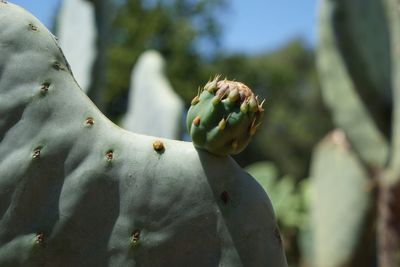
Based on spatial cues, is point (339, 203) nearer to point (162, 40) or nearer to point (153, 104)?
point (153, 104)

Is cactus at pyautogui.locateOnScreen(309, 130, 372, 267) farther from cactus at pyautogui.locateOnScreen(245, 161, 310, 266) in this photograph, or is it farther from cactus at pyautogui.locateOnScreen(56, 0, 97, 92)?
cactus at pyautogui.locateOnScreen(56, 0, 97, 92)

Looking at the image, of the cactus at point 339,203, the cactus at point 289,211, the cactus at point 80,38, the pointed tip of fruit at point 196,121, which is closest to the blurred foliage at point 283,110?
the cactus at point 289,211

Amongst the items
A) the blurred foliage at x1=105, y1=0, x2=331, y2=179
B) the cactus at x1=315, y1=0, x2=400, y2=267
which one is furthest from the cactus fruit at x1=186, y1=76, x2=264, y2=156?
the blurred foliage at x1=105, y1=0, x2=331, y2=179

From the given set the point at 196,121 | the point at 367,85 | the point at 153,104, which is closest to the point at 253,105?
the point at 196,121

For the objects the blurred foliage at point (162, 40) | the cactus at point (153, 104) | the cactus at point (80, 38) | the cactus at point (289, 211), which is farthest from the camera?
the blurred foliage at point (162, 40)

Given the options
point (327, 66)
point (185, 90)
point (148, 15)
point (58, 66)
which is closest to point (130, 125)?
point (327, 66)

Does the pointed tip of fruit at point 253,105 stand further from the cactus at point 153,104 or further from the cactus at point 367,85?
the cactus at point 367,85

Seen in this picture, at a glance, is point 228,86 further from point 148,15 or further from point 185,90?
point 148,15
